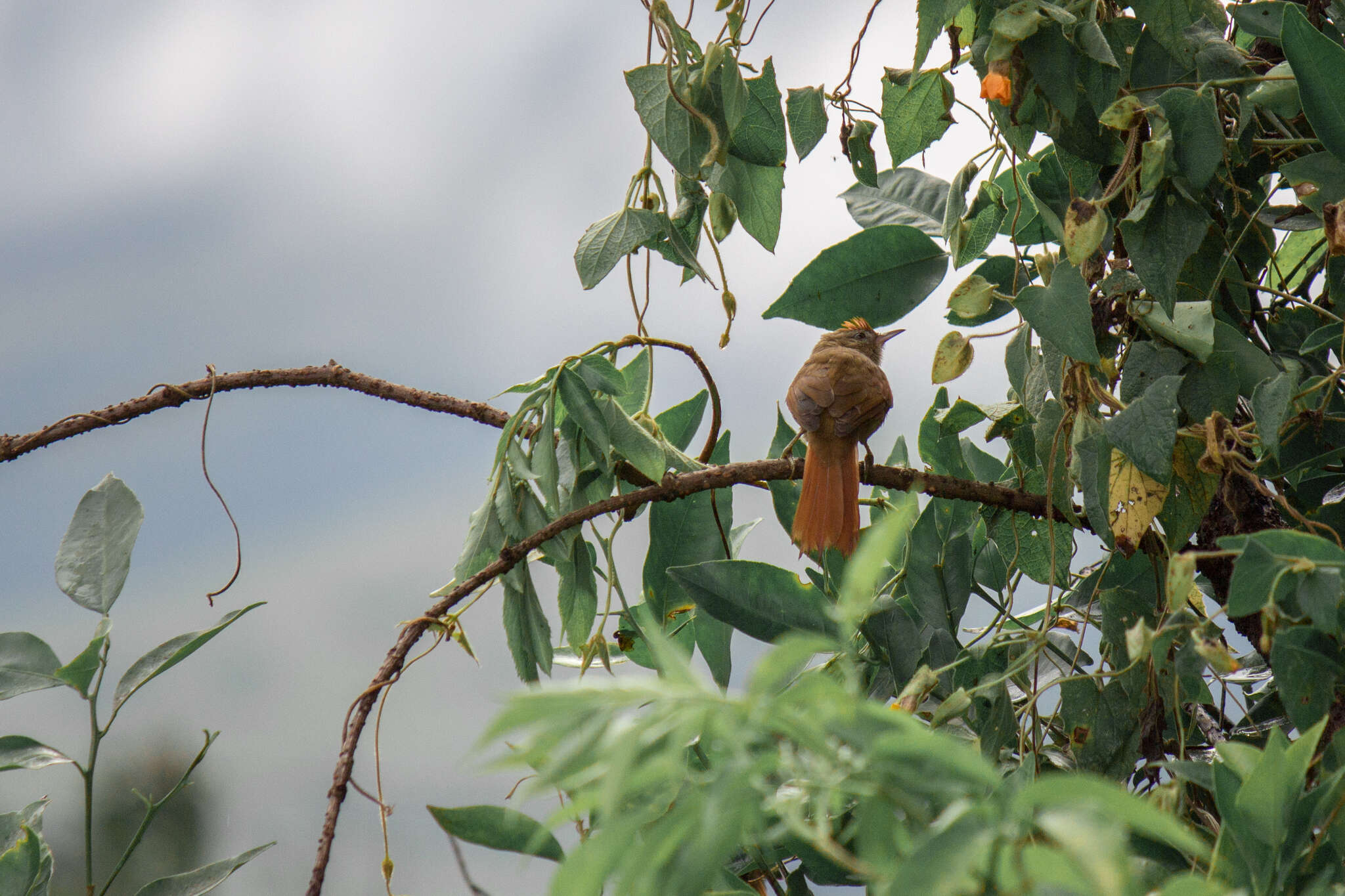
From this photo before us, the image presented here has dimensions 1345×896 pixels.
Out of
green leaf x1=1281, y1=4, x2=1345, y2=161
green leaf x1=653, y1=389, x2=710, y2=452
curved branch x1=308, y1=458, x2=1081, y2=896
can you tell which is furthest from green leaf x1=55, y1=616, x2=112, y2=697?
green leaf x1=1281, y1=4, x2=1345, y2=161

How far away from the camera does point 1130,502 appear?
0.90 metres

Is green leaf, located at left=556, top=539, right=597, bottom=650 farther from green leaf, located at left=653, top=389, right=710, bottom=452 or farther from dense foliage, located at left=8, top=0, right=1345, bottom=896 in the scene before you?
green leaf, located at left=653, top=389, right=710, bottom=452

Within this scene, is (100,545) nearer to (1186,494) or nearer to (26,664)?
(26,664)

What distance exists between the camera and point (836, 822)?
84 cm

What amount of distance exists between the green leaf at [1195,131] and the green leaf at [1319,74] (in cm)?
7

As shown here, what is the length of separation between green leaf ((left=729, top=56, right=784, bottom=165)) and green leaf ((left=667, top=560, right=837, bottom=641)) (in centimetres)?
45

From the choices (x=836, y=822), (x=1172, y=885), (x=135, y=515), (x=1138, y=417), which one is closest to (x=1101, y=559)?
(x=1138, y=417)

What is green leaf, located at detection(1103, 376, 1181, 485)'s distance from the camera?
789mm

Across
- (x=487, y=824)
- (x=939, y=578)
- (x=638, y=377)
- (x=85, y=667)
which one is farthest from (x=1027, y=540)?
(x=85, y=667)

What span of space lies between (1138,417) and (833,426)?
3.36 feet

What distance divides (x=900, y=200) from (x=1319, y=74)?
55cm

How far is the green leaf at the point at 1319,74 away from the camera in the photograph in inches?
30.1

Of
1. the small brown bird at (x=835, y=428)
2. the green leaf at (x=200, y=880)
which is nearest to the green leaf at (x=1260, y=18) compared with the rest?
the small brown bird at (x=835, y=428)

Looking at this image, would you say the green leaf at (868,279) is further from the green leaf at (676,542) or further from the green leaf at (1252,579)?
the green leaf at (1252,579)
